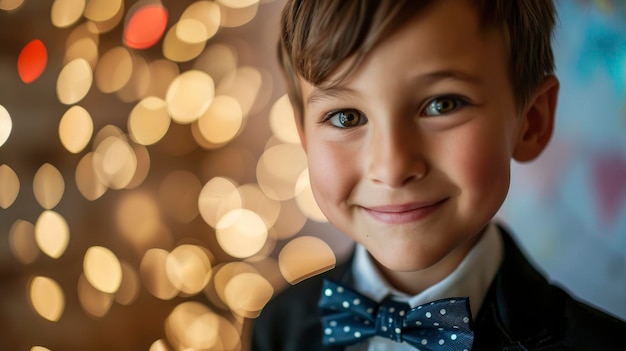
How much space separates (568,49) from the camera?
4.59 ft

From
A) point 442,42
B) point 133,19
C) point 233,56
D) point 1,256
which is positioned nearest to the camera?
point 442,42

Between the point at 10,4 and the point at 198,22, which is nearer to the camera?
the point at 10,4

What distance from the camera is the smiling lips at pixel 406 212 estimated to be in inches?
33.2

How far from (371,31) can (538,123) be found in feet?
1.03

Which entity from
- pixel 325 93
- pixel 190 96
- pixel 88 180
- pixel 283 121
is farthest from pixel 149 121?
pixel 325 93

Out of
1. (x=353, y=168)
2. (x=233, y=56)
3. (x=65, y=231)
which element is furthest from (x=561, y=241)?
(x=65, y=231)

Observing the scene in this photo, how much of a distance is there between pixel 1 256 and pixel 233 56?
2.60 feet

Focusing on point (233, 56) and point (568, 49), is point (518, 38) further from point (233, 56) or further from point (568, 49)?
point (233, 56)

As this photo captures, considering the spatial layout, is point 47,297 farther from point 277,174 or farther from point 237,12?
point 237,12

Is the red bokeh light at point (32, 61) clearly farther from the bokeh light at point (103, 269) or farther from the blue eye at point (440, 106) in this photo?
the blue eye at point (440, 106)

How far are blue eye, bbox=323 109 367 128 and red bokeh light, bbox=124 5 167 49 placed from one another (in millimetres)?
861

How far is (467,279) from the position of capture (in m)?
0.96

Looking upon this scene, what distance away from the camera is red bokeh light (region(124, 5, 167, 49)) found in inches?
62.7

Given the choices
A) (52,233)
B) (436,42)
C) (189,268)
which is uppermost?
(436,42)
